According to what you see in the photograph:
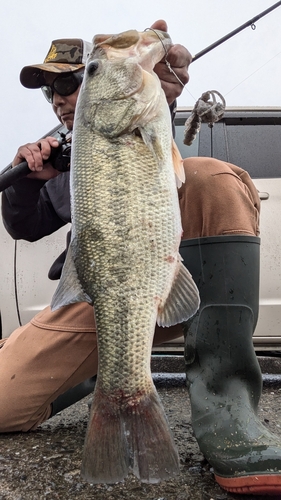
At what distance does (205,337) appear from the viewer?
65.3 inches

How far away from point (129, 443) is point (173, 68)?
1.41 metres

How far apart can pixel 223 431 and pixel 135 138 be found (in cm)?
100

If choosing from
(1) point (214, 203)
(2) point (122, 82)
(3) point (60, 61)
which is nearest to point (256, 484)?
(1) point (214, 203)

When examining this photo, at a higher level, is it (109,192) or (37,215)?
(109,192)

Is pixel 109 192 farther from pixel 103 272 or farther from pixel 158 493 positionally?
pixel 158 493

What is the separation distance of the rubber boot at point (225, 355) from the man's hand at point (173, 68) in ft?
2.19

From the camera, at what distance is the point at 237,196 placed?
1.74 m

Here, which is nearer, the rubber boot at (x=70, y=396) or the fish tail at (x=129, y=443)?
the fish tail at (x=129, y=443)

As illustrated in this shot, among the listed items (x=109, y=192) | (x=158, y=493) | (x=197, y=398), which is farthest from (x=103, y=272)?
(x=158, y=493)

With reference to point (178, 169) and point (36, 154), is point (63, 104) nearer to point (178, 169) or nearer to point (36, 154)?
point (36, 154)

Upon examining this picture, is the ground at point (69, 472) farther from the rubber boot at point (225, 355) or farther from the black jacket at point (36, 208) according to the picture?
the black jacket at point (36, 208)

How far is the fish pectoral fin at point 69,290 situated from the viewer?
1512 mm

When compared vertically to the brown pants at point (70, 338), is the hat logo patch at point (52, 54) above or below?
above

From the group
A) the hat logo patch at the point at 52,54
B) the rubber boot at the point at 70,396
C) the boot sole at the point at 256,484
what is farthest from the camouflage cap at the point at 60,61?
the boot sole at the point at 256,484
